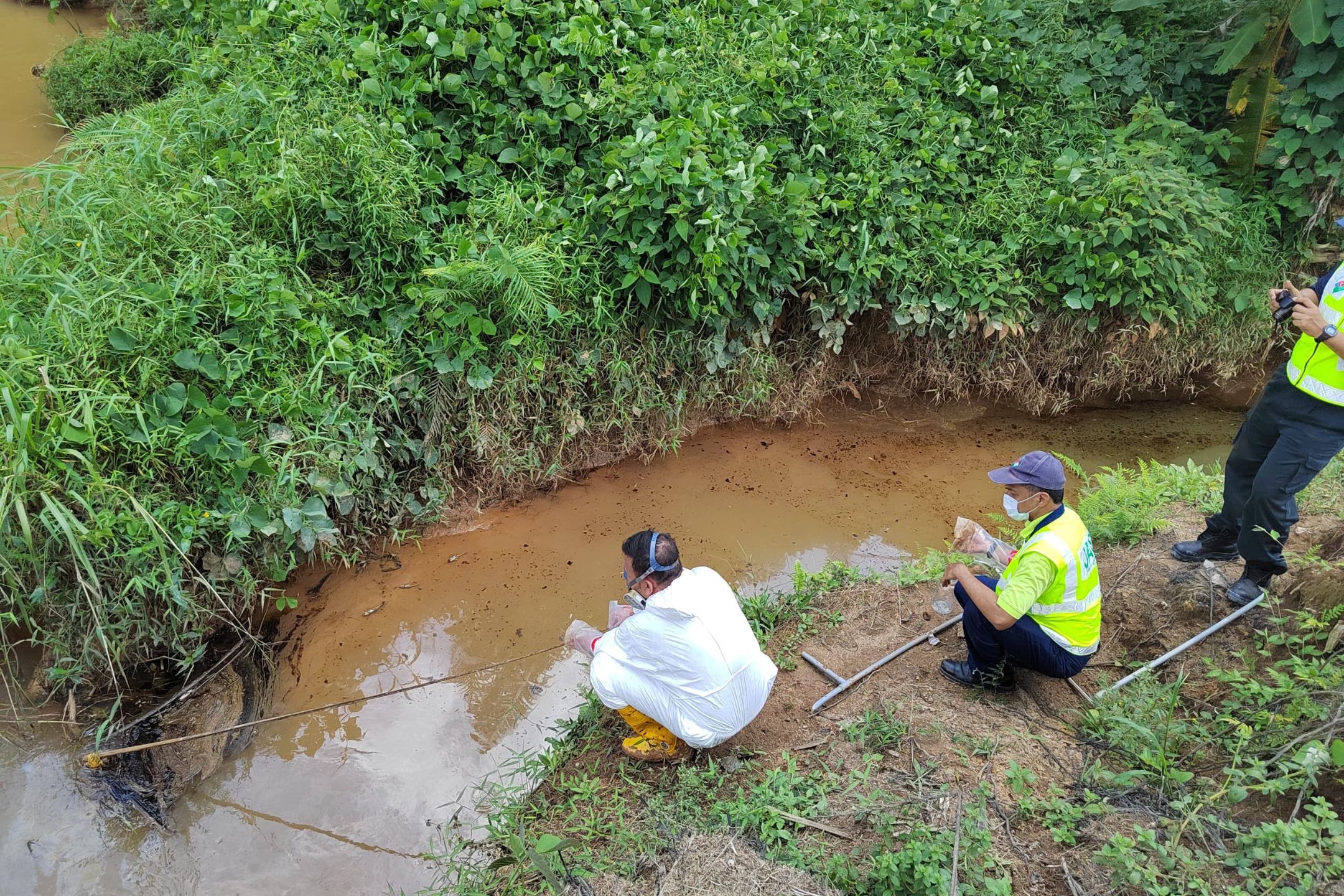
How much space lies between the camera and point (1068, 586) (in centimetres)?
303

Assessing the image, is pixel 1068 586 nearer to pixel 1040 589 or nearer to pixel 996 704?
pixel 1040 589

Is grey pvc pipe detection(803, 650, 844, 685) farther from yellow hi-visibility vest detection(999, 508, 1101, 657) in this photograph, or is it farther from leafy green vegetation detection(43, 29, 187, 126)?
leafy green vegetation detection(43, 29, 187, 126)

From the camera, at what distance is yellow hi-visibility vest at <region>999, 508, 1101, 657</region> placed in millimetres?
2980

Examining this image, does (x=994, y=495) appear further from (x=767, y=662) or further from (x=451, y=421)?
(x=451, y=421)

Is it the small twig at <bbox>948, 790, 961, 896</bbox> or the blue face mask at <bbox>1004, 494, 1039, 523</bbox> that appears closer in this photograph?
the small twig at <bbox>948, 790, 961, 896</bbox>

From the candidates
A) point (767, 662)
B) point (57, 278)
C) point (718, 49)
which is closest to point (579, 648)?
point (767, 662)

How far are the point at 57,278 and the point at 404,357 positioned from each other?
5.19ft

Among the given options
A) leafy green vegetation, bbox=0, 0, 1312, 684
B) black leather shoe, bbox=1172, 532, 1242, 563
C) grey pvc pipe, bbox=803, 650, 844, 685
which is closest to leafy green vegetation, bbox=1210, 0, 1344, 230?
leafy green vegetation, bbox=0, 0, 1312, 684

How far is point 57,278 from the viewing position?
3799 millimetres

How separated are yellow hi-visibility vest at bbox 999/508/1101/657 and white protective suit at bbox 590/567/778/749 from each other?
1035mm

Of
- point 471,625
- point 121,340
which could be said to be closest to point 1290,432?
point 471,625

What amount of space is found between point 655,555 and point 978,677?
1.58 meters

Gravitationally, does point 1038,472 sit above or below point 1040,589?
above

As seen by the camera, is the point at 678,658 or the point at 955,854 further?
the point at 678,658
